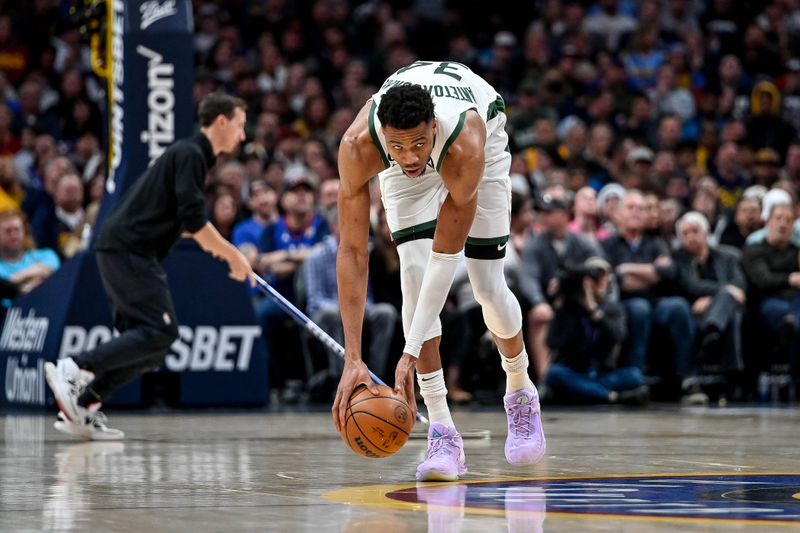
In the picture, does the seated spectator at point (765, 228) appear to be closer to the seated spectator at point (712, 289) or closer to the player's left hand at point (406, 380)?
the seated spectator at point (712, 289)

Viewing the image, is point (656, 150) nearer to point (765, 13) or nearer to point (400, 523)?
point (765, 13)

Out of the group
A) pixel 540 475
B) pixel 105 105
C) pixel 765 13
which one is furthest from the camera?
pixel 765 13

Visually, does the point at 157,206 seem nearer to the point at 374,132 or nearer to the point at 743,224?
the point at 374,132

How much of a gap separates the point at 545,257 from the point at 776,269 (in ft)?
7.38

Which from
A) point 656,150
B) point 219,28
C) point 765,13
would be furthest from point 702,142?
point 219,28

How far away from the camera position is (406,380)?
5.61m

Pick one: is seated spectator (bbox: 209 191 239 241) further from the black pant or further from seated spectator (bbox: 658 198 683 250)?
the black pant

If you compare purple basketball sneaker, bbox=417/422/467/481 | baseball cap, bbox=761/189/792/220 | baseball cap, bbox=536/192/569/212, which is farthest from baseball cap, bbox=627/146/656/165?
purple basketball sneaker, bbox=417/422/467/481

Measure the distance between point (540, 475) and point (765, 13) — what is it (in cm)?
1568

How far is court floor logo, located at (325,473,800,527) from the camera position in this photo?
4.51 meters

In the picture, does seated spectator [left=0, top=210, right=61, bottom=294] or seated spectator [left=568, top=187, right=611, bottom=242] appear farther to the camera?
seated spectator [left=568, top=187, right=611, bottom=242]

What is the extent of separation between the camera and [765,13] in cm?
2022

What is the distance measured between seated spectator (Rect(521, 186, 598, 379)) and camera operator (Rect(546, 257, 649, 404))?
34cm

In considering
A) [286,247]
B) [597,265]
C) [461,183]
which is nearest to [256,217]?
[286,247]
